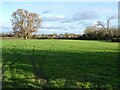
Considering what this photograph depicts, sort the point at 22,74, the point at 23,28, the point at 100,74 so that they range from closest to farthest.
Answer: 1. the point at 22,74
2. the point at 100,74
3. the point at 23,28

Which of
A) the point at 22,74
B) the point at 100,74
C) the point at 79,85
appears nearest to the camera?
the point at 79,85

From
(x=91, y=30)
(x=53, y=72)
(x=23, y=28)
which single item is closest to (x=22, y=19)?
(x=23, y=28)

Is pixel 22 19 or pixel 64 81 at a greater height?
pixel 22 19

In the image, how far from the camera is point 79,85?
9.29m

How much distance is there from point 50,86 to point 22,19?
80028 mm

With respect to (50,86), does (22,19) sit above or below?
above

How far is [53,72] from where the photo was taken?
11.6 metres

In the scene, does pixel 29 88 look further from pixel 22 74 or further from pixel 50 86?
pixel 22 74

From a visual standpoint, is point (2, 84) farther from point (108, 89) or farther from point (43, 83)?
point (108, 89)

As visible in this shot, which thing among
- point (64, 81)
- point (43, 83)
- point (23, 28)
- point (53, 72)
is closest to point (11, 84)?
point (43, 83)

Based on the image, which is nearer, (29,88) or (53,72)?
(29,88)

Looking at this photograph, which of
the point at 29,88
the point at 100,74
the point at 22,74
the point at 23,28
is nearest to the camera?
the point at 29,88

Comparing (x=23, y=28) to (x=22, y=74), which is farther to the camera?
(x=23, y=28)

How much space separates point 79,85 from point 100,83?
86 centimetres
